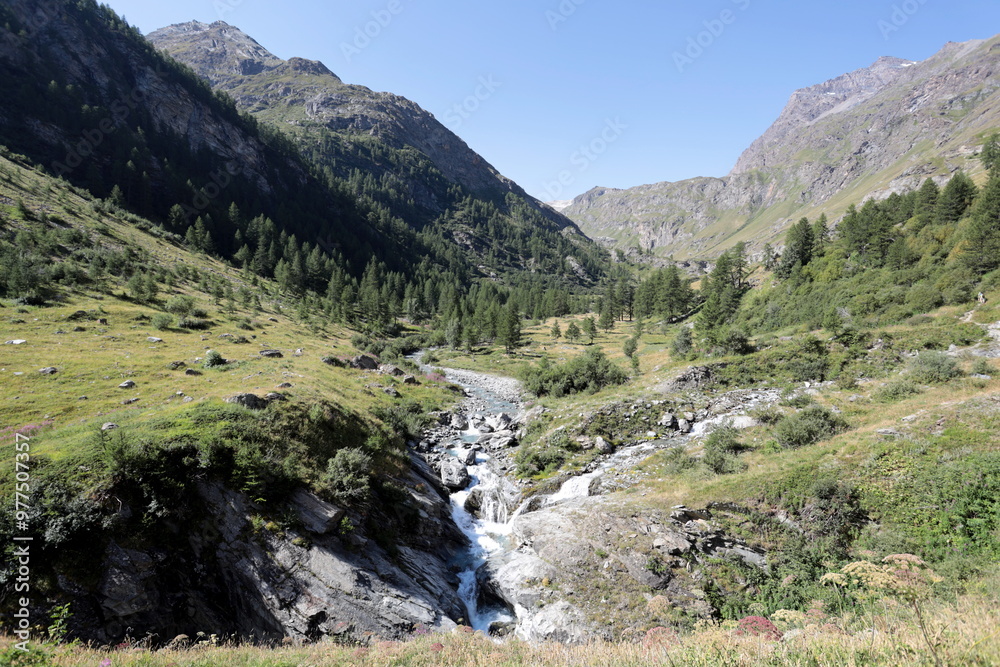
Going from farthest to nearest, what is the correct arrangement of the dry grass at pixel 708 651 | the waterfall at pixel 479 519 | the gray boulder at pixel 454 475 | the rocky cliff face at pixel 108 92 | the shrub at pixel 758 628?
1. the rocky cliff face at pixel 108 92
2. the gray boulder at pixel 454 475
3. the waterfall at pixel 479 519
4. the shrub at pixel 758 628
5. the dry grass at pixel 708 651

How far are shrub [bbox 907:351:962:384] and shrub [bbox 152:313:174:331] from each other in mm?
65129

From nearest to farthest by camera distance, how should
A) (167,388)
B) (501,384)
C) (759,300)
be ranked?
(167,388)
(501,384)
(759,300)

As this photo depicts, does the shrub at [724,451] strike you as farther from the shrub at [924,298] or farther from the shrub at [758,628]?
the shrub at [924,298]

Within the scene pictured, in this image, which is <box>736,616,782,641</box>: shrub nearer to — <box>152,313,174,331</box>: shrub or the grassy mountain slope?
the grassy mountain slope

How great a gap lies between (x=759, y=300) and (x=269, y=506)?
7795 cm

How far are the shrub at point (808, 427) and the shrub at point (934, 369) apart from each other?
256 inches

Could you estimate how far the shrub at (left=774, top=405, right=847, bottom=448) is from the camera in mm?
21133

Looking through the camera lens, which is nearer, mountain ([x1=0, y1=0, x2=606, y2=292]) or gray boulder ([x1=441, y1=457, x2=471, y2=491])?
gray boulder ([x1=441, y1=457, x2=471, y2=491])

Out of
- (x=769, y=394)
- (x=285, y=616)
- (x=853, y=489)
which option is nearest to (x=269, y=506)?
(x=285, y=616)

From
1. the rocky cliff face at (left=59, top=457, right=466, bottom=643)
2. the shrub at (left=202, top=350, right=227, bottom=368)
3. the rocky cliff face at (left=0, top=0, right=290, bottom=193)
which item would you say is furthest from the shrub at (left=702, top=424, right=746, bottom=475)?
the rocky cliff face at (left=0, top=0, right=290, bottom=193)

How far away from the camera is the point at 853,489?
52.1 ft

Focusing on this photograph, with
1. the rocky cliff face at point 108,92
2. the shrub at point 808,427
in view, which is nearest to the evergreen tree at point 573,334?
the shrub at point 808,427

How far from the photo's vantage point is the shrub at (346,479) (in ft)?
57.1

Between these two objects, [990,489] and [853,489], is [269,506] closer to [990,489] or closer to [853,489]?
[853,489]
